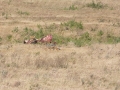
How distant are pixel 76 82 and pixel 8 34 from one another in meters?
7.88

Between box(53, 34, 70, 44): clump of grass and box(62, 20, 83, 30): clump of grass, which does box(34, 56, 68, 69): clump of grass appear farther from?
box(62, 20, 83, 30): clump of grass

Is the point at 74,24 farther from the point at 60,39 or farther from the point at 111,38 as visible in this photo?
the point at 111,38

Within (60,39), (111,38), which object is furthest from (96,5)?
(60,39)

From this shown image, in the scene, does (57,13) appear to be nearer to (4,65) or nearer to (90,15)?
(90,15)

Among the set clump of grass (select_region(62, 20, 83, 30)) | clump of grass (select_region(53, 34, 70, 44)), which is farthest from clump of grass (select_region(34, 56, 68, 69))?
clump of grass (select_region(62, 20, 83, 30))

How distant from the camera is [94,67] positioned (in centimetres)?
1006

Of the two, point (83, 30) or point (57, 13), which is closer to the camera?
point (83, 30)

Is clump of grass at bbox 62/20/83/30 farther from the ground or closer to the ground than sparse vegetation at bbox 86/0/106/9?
closer to the ground

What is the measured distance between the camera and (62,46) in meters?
12.9

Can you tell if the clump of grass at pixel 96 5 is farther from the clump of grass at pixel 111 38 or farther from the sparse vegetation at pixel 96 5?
the clump of grass at pixel 111 38

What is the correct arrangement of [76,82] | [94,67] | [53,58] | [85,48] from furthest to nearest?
[85,48] < [53,58] < [94,67] < [76,82]

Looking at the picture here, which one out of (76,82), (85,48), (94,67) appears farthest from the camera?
→ (85,48)

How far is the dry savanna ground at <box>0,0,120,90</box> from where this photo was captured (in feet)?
28.7

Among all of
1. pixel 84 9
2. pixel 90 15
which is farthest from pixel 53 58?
pixel 84 9
